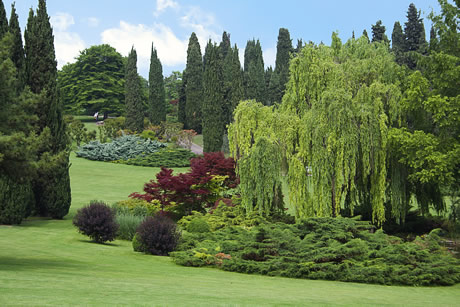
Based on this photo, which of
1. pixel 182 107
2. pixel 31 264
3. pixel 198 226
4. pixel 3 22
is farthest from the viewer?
Result: pixel 182 107

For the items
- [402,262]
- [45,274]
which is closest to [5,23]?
[45,274]

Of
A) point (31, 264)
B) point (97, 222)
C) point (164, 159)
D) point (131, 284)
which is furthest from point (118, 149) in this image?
point (131, 284)

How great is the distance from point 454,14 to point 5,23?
17926 mm

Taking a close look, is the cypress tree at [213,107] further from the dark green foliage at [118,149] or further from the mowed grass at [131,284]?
the mowed grass at [131,284]

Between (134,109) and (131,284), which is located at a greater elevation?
(134,109)

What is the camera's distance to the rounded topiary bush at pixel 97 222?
17.1m

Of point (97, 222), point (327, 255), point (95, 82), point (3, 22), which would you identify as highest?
point (95, 82)

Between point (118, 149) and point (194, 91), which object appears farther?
point (194, 91)

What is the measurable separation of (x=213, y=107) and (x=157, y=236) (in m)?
33.7

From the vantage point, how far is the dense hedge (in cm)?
1320

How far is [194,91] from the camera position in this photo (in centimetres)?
6328

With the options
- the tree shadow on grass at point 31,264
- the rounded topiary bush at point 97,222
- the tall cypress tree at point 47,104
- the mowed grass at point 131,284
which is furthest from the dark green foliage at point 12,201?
the tree shadow on grass at point 31,264

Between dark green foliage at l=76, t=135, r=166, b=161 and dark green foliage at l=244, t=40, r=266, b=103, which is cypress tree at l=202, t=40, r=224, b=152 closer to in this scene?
dark green foliage at l=76, t=135, r=166, b=161

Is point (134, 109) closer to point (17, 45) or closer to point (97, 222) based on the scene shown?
point (17, 45)
